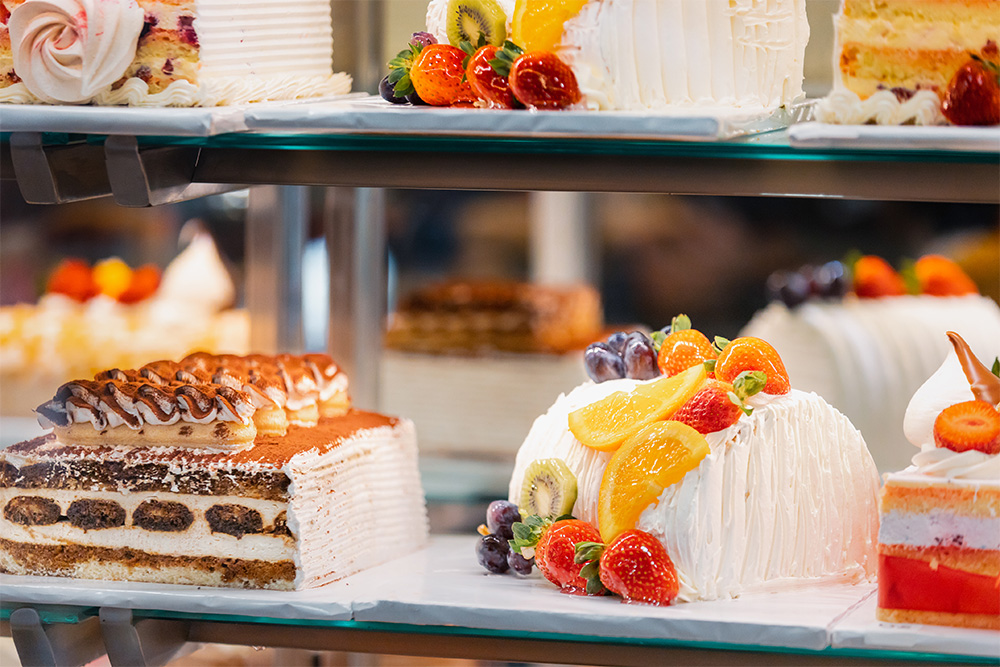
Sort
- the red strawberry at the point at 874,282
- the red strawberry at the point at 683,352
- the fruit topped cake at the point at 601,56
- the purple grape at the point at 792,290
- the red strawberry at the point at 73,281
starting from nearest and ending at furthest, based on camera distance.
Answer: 1. the fruit topped cake at the point at 601,56
2. the red strawberry at the point at 683,352
3. the purple grape at the point at 792,290
4. the red strawberry at the point at 874,282
5. the red strawberry at the point at 73,281

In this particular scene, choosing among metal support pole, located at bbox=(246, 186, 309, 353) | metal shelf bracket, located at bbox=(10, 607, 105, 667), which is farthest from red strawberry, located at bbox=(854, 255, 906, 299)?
metal shelf bracket, located at bbox=(10, 607, 105, 667)

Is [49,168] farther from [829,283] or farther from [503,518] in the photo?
[829,283]

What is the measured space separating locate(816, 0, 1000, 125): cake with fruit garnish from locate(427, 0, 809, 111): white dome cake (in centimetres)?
17

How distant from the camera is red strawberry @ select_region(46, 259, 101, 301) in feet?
11.0

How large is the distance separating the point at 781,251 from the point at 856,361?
128 centimetres

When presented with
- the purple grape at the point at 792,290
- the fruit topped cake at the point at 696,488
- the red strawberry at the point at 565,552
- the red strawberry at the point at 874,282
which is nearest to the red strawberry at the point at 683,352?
the fruit topped cake at the point at 696,488

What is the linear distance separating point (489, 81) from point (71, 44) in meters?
0.49

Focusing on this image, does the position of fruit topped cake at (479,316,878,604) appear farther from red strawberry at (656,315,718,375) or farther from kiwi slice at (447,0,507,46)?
kiwi slice at (447,0,507,46)

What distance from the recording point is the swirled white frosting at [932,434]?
144cm

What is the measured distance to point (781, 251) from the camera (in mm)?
3916

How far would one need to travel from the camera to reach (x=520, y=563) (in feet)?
5.33

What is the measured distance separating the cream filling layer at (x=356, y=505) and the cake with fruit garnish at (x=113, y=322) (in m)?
1.27

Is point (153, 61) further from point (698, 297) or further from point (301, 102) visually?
point (698, 297)

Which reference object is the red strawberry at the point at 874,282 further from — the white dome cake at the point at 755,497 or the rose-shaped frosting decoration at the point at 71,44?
the rose-shaped frosting decoration at the point at 71,44
